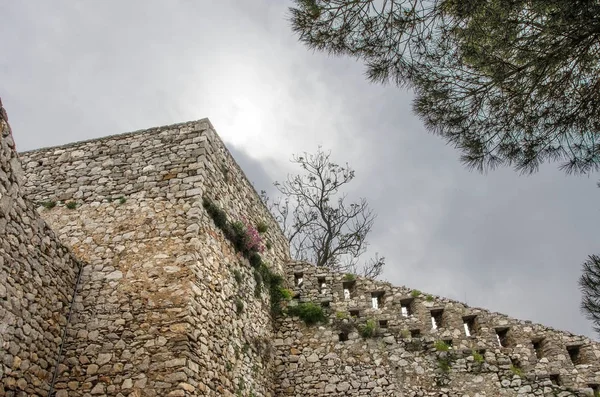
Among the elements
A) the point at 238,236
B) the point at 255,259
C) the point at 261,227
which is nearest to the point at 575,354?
the point at 255,259

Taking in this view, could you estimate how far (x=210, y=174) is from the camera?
9148 mm

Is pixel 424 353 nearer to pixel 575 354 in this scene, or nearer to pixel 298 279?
pixel 575 354

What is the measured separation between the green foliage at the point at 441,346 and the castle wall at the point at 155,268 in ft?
10.5

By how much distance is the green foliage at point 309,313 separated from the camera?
10242 mm

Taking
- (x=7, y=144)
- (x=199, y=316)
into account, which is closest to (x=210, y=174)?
(x=199, y=316)

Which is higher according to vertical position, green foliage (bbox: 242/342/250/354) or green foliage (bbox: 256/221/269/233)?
green foliage (bbox: 256/221/269/233)

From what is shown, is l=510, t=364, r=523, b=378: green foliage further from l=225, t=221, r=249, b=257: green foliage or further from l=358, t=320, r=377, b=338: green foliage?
l=225, t=221, r=249, b=257: green foliage

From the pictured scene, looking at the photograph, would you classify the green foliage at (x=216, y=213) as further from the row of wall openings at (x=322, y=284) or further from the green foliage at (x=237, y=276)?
the row of wall openings at (x=322, y=284)

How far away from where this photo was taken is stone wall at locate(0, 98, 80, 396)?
619 cm

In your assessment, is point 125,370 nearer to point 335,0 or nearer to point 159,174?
point 159,174

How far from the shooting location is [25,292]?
6.59 meters

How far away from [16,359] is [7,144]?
2.75 metres

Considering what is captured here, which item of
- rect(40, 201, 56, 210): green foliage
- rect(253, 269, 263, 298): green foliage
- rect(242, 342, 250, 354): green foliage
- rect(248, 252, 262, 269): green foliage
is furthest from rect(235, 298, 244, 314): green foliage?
rect(40, 201, 56, 210): green foliage

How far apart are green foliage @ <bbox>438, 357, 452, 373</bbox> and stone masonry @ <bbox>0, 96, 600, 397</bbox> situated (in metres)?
0.03
